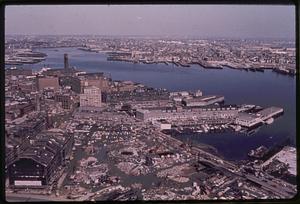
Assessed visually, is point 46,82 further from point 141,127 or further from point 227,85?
point 227,85

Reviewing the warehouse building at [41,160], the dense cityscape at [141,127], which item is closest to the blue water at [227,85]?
the dense cityscape at [141,127]

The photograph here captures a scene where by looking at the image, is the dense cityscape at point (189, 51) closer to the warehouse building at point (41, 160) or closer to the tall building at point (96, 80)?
the tall building at point (96, 80)

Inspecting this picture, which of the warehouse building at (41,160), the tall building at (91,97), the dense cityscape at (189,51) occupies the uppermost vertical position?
the dense cityscape at (189,51)

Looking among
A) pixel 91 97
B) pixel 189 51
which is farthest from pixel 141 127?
pixel 189 51

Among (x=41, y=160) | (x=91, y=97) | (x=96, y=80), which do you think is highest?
(x=96, y=80)

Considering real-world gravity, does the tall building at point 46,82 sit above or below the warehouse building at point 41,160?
above

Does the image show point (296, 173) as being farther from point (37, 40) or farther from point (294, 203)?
point (37, 40)

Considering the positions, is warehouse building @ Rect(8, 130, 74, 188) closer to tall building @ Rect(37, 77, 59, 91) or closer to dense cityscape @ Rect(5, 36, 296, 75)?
tall building @ Rect(37, 77, 59, 91)
